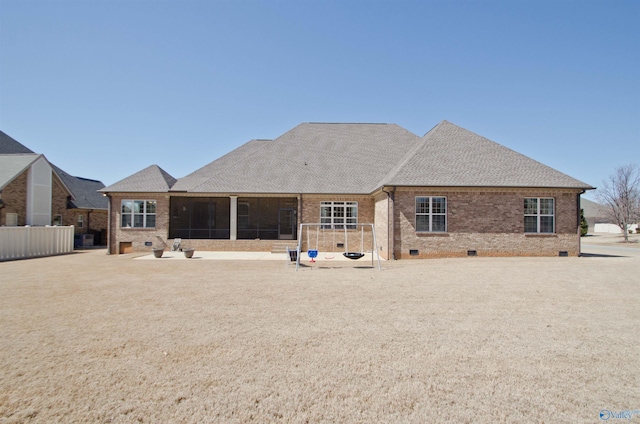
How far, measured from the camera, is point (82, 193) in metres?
31.8

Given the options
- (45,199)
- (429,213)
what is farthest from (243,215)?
(45,199)

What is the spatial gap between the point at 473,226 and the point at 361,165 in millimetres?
8546

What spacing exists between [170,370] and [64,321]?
3.65 meters

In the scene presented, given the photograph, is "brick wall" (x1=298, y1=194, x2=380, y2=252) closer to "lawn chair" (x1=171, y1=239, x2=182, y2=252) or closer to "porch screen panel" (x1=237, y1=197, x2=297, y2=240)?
"porch screen panel" (x1=237, y1=197, x2=297, y2=240)

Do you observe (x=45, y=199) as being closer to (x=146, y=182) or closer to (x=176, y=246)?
(x=146, y=182)

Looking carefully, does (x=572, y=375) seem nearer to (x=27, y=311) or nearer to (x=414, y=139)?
(x=27, y=311)

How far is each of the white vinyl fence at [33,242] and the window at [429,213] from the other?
2104 cm

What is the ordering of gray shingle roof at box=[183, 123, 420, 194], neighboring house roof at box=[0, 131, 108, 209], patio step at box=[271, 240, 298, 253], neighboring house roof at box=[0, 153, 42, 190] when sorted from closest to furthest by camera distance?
patio step at box=[271, 240, 298, 253], gray shingle roof at box=[183, 123, 420, 194], neighboring house roof at box=[0, 153, 42, 190], neighboring house roof at box=[0, 131, 108, 209]

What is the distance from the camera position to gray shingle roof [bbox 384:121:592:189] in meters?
17.5

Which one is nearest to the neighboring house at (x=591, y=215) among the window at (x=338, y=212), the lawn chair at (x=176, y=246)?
the window at (x=338, y=212)

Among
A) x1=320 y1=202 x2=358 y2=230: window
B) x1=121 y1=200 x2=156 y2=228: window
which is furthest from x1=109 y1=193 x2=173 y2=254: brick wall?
x1=320 y1=202 x2=358 y2=230: window

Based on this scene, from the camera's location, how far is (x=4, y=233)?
1803cm

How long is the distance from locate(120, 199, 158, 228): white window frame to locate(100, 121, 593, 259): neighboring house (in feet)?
0.20

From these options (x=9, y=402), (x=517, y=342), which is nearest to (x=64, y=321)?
(x=9, y=402)
